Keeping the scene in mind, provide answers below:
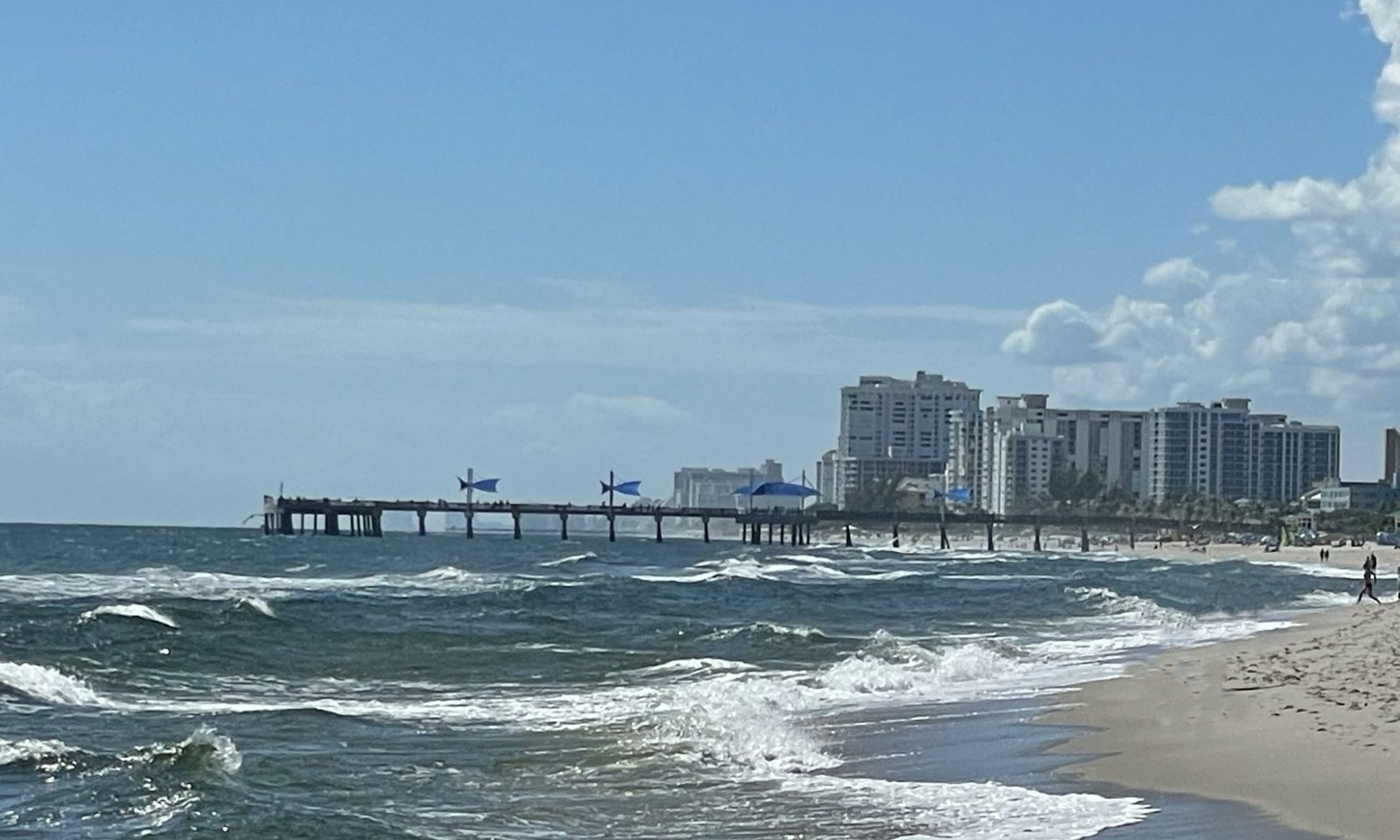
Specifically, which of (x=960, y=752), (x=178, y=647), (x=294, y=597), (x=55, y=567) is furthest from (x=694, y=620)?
(x=55, y=567)

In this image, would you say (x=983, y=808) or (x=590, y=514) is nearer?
(x=983, y=808)

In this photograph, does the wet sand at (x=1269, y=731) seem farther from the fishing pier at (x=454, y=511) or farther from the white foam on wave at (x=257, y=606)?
the fishing pier at (x=454, y=511)

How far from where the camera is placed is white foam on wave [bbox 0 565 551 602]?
43.0m

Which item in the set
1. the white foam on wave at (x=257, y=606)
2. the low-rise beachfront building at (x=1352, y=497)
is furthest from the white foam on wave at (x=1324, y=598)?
the low-rise beachfront building at (x=1352, y=497)

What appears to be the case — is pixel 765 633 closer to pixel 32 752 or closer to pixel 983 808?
pixel 32 752

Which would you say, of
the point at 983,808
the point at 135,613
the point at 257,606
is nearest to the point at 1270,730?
the point at 983,808

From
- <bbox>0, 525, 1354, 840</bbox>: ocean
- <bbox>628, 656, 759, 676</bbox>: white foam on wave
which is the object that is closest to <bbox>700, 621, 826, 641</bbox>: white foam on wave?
<bbox>0, 525, 1354, 840</bbox>: ocean

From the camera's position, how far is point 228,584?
49625mm

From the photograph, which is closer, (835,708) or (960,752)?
(960,752)

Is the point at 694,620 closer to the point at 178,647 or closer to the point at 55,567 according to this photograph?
the point at 178,647

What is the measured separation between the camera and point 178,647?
27.2 m

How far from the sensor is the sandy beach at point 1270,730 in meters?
11.9

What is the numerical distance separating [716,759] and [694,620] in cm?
2128

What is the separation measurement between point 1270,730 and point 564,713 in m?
7.19
